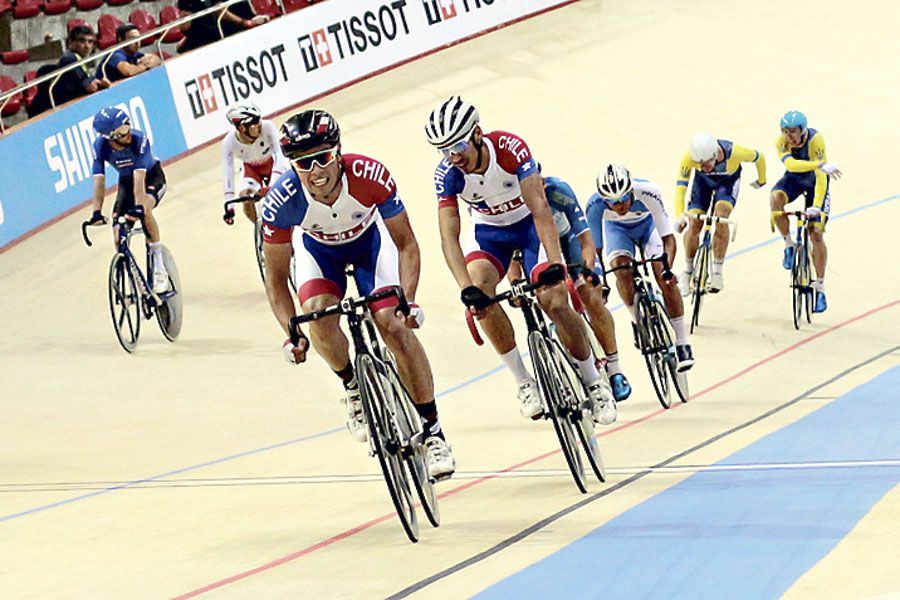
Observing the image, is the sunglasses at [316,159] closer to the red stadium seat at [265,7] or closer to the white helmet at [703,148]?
the white helmet at [703,148]

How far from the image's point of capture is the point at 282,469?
272 inches

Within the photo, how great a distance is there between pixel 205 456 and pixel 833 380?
3.50 m

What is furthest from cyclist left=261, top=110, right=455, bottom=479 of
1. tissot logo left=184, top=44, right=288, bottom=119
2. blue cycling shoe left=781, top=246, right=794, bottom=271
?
tissot logo left=184, top=44, right=288, bottom=119

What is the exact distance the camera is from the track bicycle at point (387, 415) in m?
4.88

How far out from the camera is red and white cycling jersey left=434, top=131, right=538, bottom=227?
19.9 feet

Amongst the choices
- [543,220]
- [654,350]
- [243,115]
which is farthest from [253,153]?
[543,220]

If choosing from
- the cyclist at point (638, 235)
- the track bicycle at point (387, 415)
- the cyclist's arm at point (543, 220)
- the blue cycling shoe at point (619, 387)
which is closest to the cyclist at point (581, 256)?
the blue cycling shoe at point (619, 387)

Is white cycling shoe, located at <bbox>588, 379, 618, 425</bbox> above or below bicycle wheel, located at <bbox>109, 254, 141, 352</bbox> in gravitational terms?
above

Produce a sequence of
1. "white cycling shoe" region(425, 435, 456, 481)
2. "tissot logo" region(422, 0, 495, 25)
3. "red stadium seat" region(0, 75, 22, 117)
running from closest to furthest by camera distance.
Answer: "white cycling shoe" region(425, 435, 456, 481) < "red stadium seat" region(0, 75, 22, 117) < "tissot logo" region(422, 0, 495, 25)

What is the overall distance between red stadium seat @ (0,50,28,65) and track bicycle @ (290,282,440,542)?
10.2m

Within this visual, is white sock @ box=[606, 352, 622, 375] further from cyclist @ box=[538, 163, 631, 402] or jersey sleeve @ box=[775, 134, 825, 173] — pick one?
jersey sleeve @ box=[775, 134, 825, 173]

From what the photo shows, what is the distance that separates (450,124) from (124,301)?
4597mm

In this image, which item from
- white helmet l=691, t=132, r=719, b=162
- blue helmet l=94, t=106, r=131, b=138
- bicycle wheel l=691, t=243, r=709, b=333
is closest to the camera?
blue helmet l=94, t=106, r=131, b=138

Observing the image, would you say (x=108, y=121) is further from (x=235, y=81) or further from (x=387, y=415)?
(x=387, y=415)
